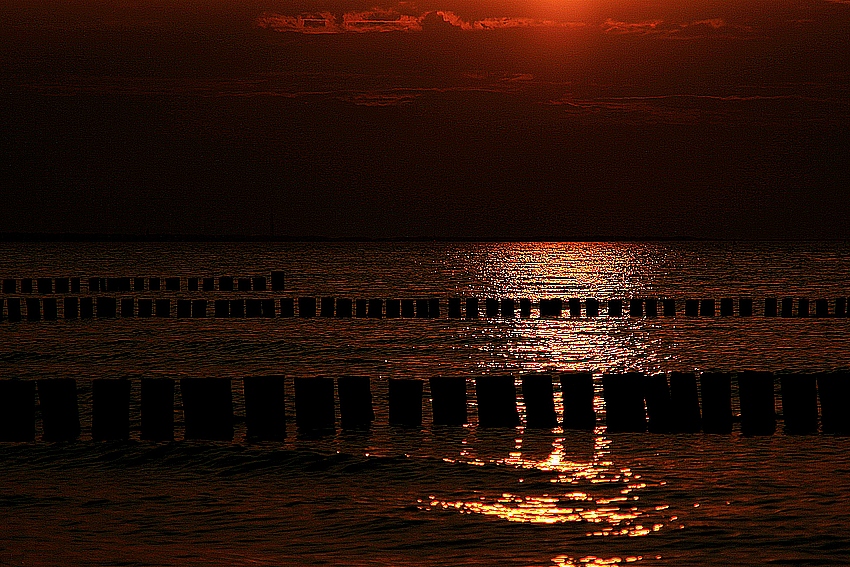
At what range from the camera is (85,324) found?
135 feet

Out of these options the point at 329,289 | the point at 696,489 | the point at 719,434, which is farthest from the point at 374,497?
the point at 329,289

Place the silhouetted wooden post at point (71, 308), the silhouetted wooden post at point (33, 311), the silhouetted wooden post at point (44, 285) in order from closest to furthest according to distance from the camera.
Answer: the silhouetted wooden post at point (33, 311) → the silhouetted wooden post at point (71, 308) → the silhouetted wooden post at point (44, 285)

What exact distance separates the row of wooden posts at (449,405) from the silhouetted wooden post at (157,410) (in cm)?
1

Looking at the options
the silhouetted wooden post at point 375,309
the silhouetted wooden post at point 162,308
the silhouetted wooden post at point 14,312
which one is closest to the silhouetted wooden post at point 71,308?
the silhouetted wooden post at point 14,312

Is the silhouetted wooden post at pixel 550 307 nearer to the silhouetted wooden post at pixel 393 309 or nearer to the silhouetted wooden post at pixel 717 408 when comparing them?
the silhouetted wooden post at pixel 393 309

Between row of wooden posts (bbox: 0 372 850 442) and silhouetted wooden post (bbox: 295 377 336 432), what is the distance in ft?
0.05

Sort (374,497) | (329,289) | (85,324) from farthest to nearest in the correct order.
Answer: (329,289) → (85,324) → (374,497)

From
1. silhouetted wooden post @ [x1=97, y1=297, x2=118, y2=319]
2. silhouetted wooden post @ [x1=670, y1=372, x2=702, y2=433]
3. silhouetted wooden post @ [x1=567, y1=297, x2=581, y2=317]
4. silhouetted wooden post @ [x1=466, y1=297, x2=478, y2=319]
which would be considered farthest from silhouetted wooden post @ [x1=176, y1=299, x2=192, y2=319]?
silhouetted wooden post @ [x1=670, y1=372, x2=702, y2=433]

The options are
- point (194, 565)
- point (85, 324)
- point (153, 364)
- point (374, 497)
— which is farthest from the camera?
point (85, 324)

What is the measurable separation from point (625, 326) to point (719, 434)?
2550cm

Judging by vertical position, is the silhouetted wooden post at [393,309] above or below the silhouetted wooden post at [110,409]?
below

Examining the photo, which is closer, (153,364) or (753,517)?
(753,517)

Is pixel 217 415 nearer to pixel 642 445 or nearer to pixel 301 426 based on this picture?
pixel 301 426

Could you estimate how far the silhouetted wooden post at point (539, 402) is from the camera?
Result: 53.3 feet
